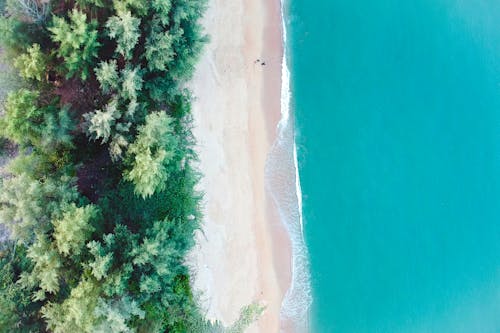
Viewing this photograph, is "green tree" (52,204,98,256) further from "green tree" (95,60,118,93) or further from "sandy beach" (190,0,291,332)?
"sandy beach" (190,0,291,332)

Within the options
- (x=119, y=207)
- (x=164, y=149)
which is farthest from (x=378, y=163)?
(x=119, y=207)

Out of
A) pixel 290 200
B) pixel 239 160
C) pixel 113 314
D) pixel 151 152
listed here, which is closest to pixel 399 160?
pixel 290 200

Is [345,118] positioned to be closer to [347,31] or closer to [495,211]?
[347,31]

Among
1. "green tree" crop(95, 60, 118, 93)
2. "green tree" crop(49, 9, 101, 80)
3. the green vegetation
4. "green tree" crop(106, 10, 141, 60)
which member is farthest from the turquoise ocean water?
"green tree" crop(49, 9, 101, 80)

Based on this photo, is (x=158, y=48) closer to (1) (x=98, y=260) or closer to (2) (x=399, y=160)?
(1) (x=98, y=260)

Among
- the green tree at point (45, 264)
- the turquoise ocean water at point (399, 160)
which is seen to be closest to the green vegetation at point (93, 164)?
the green tree at point (45, 264)

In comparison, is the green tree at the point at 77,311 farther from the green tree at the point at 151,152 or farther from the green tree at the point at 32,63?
the green tree at the point at 32,63
